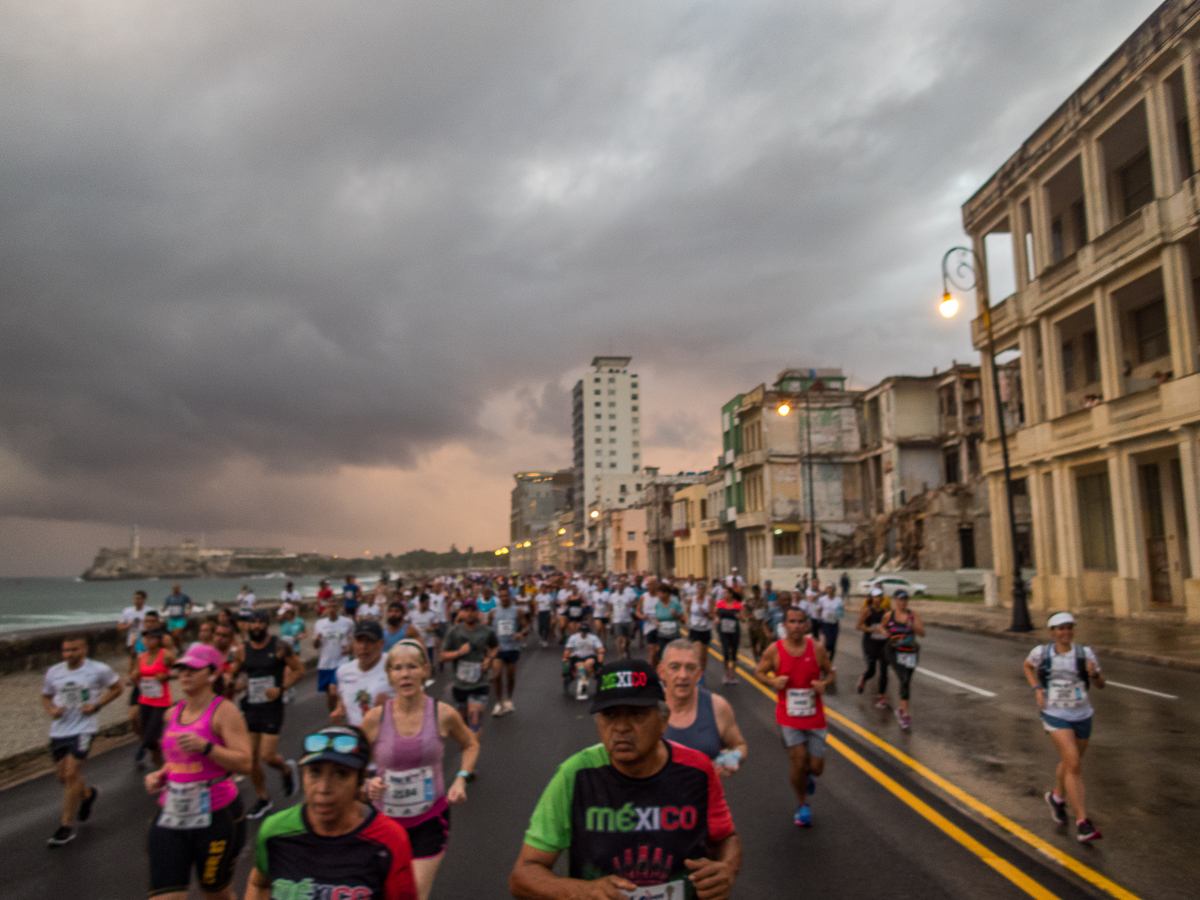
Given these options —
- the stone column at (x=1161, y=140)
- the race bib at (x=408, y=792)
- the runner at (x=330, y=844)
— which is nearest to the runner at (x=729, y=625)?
the race bib at (x=408, y=792)

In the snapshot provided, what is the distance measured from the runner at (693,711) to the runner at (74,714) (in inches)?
209

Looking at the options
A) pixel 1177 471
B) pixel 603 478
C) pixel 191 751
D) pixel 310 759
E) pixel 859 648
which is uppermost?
pixel 603 478

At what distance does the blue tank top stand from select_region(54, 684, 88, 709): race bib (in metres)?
5.56

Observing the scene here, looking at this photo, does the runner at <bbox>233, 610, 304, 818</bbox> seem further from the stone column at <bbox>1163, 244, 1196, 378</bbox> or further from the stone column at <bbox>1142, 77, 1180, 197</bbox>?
the stone column at <bbox>1142, 77, 1180, 197</bbox>

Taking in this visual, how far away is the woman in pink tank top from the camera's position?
15.0 feet

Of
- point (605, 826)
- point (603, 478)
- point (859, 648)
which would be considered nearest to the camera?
point (605, 826)

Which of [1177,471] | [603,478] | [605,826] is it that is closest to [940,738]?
[605,826]

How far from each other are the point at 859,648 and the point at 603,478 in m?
103

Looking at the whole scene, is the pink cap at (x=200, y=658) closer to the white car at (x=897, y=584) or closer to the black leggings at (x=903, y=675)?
the black leggings at (x=903, y=675)

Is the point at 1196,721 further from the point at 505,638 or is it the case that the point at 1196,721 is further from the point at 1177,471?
the point at 1177,471

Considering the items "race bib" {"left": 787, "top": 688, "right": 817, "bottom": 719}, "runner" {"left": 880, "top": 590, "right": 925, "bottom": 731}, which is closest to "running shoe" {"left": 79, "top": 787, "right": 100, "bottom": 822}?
"race bib" {"left": 787, "top": 688, "right": 817, "bottom": 719}

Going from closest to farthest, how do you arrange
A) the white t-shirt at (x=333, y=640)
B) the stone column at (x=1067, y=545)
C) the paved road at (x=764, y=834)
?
the paved road at (x=764, y=834)
the white t-shirt at (x=333, y=640)
the stone column at (x=1067, y=545)

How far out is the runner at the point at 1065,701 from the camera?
20.0 feet

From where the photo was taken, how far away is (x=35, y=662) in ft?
59.7
